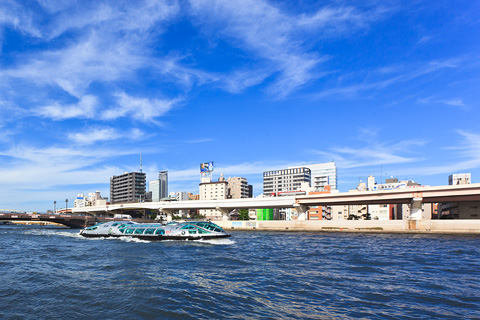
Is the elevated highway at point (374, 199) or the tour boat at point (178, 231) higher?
the elevated highway at point (374, 199)

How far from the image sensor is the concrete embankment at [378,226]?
242 ft

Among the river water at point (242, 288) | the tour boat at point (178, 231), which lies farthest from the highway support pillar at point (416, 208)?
the river water at point (242, 288)

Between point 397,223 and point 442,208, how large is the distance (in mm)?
67688

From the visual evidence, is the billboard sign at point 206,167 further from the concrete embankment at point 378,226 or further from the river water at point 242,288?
the river water at point 242,288

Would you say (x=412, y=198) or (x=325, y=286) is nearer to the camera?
(x=325, y=286)

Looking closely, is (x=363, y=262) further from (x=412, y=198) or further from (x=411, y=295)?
(x=412, y=198)

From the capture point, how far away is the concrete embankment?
73750 millimetres

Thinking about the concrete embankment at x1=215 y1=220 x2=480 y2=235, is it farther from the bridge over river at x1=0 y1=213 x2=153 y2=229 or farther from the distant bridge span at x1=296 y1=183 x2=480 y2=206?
the bridge over river at x1=0 y1=213 x2=153 y2=229

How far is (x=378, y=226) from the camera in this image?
8412 centimetres

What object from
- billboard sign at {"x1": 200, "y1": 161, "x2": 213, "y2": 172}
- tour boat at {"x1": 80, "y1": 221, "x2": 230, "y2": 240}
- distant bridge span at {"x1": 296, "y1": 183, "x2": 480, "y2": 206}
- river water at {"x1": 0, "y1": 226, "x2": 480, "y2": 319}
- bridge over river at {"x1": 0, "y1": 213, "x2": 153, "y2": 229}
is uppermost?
billboard sign at {"x1": 200, "y1": 161, "x2": 213, "y2": 172}

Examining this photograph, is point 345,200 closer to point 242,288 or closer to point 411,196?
point 411,196

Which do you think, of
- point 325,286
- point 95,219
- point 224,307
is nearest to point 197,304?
point 224,307

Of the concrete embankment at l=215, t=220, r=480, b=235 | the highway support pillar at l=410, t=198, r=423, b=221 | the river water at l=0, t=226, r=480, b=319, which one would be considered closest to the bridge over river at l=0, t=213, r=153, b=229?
the concrete embankment at l=215, t=220, r=480, b=235

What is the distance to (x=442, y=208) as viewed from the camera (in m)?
134
